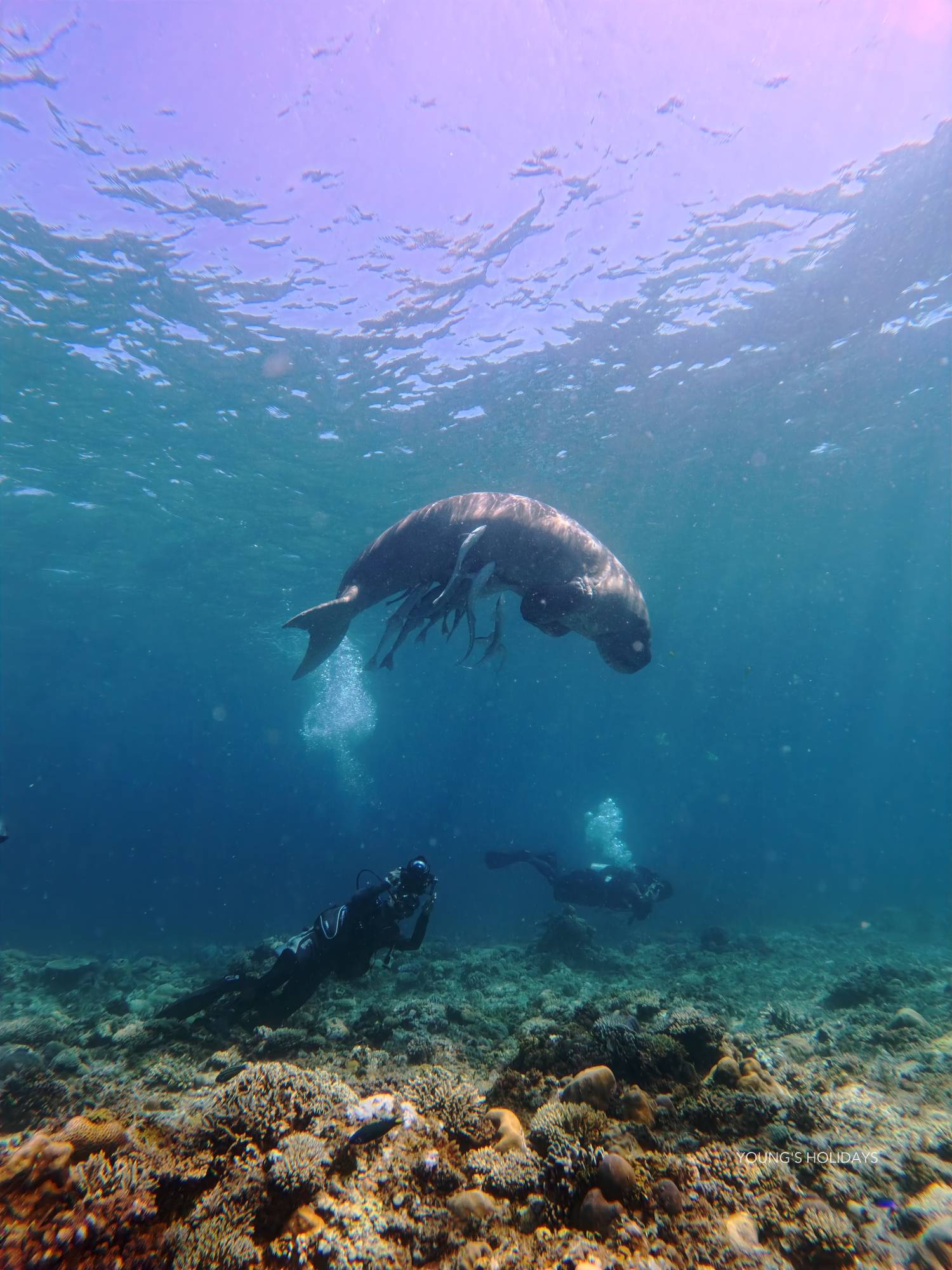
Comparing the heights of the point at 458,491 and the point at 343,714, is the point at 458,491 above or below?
above

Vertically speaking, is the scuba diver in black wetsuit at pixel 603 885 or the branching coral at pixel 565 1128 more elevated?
the branching coral at pixel 565 1128

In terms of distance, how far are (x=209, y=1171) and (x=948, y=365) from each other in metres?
23.2

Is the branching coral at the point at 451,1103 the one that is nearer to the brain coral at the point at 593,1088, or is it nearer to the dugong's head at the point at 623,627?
the brain coral at the point at 593,1088

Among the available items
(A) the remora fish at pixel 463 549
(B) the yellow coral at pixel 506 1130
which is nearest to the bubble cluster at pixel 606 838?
(A) the remora fish at pixel 463 549

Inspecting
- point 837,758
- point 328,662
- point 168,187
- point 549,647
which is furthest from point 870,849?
point 168,187

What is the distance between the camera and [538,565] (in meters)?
4.90

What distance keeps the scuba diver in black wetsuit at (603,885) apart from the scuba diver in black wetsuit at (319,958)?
387 inches

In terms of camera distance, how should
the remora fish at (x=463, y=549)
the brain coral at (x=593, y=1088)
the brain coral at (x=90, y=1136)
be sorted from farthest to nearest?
the remora fish at (x=463, y=549) → the brain coral at (x=593, y=1088) → the brain coral at (x=90, y=1136)

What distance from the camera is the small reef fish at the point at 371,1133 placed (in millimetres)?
2404

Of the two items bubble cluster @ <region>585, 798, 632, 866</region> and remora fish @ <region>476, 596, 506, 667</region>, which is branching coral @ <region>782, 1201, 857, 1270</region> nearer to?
remora fish @ <region>476, 596, 506, 667</region>

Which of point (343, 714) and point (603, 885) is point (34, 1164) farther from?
point (343, 714)

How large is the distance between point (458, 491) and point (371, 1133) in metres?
19.4

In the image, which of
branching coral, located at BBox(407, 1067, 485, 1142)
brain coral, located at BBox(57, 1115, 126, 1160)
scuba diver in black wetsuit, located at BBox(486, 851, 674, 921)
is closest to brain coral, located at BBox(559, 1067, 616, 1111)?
branching coral, located at BBox(407, 1067, 485, 1142)

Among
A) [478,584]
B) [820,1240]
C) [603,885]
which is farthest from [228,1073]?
[603,885]
